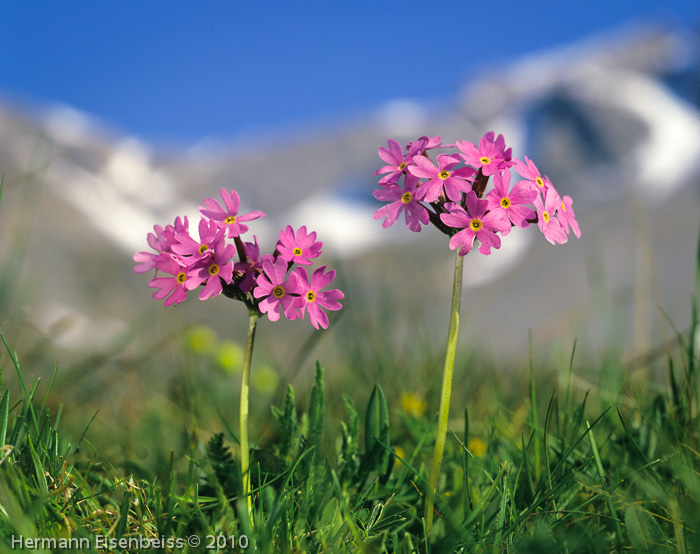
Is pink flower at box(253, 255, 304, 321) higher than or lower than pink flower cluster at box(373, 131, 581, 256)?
lower

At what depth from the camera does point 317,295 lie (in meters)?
1.41

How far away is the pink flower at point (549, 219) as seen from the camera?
1.34 m

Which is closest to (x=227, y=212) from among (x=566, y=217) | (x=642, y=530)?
(x=566, y=217)

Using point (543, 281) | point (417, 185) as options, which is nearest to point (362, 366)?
point (417, 185)

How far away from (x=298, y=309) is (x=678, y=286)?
523 cm

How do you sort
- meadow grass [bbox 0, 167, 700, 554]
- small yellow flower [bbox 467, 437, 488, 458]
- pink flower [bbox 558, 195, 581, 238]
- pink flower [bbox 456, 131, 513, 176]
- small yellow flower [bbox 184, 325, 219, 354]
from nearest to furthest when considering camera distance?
meadow grass [bbox 0, 167, 700, 554] → pink flower [bbox 456, 131, 513, 176] → pink flower [bbox 558, 195, 581, 238] → small yellow flower [bbox 467, 437, 488, 458] → small yellow flower [bbox 184, 325, 219, 354]

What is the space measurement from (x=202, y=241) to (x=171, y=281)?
0.14 m

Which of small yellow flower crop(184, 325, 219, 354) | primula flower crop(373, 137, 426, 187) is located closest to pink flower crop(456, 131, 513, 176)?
primula flower crop(373, 137, 426, 187)

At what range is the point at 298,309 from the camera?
1447 mm

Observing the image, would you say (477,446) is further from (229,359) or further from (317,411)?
(229,359)

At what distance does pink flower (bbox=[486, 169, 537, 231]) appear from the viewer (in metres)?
1.33

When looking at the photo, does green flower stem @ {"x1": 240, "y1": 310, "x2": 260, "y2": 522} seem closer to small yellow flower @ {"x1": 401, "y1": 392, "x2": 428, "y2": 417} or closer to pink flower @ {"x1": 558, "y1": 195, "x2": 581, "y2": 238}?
pink flower @ {"x1": 558, "y1": 195, "x2": 581, "y2": 238}

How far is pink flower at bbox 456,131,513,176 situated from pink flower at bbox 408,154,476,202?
28mm

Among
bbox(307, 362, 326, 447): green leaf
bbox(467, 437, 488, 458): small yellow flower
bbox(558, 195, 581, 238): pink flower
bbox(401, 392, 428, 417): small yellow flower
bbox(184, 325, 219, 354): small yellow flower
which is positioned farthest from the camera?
bbox(184, 325, 219, 354): small yellow flower
